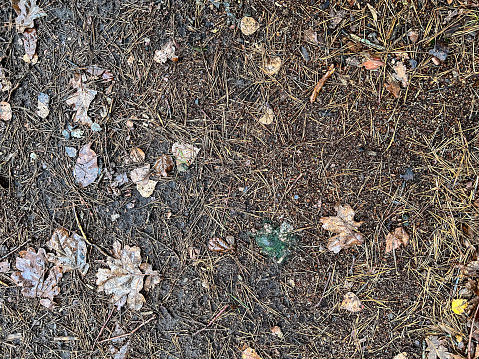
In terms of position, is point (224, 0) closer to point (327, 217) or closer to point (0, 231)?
point (327, 217)

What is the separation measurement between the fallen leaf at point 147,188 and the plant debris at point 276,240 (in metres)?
0.78

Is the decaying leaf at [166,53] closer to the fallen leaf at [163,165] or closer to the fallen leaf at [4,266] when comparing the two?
the fallen leaf at [163,165]

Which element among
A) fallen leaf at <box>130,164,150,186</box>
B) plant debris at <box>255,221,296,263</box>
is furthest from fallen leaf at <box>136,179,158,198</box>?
plant debris at <box>255,221,296,263</box>

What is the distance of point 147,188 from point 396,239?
1671 mm

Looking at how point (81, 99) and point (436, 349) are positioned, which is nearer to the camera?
point (436, 349)

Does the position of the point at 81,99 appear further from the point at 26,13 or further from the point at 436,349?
the point at 436,349

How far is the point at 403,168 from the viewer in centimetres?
186

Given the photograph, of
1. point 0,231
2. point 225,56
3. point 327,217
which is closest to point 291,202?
point 327,217

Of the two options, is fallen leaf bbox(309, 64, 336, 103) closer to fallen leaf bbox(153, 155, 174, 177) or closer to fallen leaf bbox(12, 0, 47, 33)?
fallen leaf bbox(153, 155, 174, 177)

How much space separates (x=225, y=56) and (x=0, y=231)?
6.64 feet

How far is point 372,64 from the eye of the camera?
184 centimetres

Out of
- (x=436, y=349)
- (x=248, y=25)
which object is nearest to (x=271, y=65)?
(x=248, y=25)

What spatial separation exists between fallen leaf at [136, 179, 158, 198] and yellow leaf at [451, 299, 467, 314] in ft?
6.81

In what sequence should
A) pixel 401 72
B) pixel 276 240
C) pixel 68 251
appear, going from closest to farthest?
1. pixel 401 72
2. pixel 276 240
3. pixel 68 251
